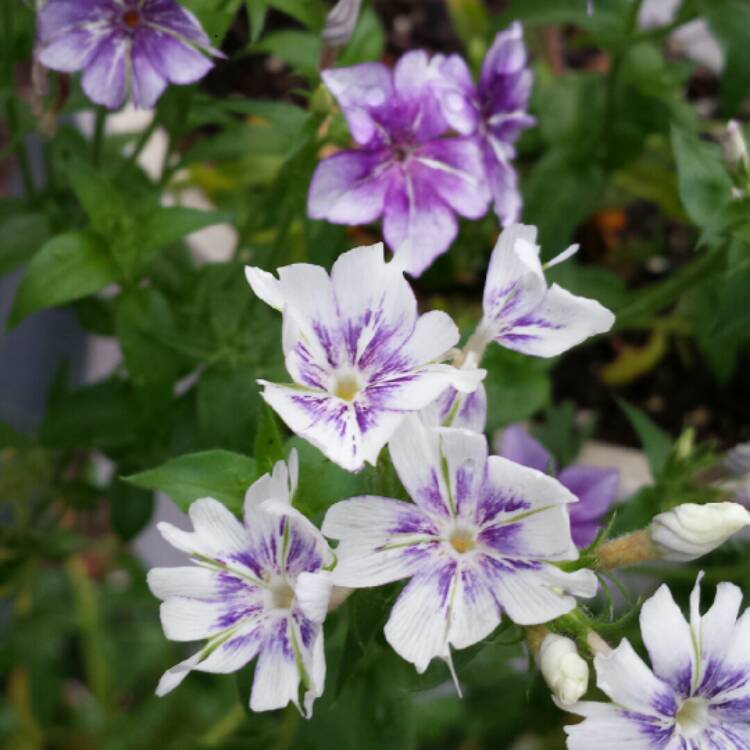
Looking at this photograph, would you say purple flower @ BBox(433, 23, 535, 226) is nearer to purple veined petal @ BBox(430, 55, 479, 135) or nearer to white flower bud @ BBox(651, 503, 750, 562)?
purple veined petal @ BBox(430, 55, 479, 135)

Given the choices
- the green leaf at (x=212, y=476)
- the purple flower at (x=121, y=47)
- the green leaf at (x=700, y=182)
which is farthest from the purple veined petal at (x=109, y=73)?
the green leaf at (x=700, y=182)

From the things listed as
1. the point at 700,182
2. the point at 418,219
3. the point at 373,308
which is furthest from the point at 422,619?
the point at 700,182

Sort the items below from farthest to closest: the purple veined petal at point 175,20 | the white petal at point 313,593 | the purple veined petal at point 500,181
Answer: the purple veined petal at point 500,181 → the purple veined petal at point 175,20 → the white petal at point 313,593

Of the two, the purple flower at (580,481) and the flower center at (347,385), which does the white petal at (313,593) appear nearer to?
the flower center at (347,385)

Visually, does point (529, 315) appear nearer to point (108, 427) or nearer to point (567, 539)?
point (567, 539)

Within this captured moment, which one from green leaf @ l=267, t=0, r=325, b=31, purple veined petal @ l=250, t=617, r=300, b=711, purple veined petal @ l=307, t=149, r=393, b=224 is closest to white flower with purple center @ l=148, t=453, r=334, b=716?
purple veined petal @ l=250, t=617, r=300, b=711

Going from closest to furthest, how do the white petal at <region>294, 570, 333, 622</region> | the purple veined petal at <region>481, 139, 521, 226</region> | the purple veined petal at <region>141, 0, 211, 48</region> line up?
the white petal at <region>294, 570, 333, 622</region>, the purple veined petal at <region>141, 0, 211, 48</region>, the purple veined petal at <region>481, 139, 521, 226</region>

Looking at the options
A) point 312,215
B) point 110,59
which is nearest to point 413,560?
point 312,215
